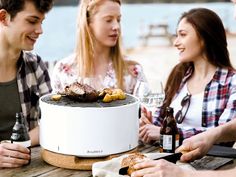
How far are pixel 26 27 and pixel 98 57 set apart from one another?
0.80 m

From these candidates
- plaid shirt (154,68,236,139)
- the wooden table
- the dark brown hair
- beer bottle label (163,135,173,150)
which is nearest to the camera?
the wooden table

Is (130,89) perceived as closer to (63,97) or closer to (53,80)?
(53,80)

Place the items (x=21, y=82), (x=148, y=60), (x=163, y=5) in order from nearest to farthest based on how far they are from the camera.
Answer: (x=21, y=82) < (x=148, y=60) < (x=163, y=5)

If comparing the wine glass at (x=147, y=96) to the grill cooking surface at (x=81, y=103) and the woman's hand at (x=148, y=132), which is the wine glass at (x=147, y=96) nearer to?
the woman's hand at (x=148, y=132)

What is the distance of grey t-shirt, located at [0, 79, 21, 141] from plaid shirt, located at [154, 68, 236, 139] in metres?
0.75

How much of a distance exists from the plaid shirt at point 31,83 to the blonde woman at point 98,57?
13.7 inches

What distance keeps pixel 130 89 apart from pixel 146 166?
1351 mm

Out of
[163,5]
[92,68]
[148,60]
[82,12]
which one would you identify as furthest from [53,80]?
[163,5]

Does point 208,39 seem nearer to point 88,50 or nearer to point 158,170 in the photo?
point 88,50

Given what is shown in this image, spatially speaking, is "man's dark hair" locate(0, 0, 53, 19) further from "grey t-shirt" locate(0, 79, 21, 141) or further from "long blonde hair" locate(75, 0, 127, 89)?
"long blonde hair" locate(75, 0, 127, 89)

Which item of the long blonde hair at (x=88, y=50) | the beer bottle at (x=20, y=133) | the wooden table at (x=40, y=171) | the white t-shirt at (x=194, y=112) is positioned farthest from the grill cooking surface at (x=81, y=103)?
the long blonde hair at (x=88, y=50)

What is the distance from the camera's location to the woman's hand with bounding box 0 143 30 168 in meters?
1.92

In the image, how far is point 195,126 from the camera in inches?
101

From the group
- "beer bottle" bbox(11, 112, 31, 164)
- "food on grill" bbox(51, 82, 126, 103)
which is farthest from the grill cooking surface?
"beer bottle" bbox(11, 112, 31, 164)
